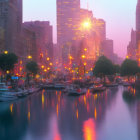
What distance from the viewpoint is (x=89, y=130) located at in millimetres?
19391

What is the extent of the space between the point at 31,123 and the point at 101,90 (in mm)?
35136

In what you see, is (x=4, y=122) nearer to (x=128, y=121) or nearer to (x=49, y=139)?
(x=49, y=139)

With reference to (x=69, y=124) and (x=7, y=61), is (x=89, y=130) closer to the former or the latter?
(x=69, y=124)

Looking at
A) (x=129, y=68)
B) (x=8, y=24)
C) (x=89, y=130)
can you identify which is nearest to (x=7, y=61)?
(x=8, y=24)

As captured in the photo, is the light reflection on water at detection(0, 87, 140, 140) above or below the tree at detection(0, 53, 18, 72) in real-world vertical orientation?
below

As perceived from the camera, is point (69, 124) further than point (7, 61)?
No

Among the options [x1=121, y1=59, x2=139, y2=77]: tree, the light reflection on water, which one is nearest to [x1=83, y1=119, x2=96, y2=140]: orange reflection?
the light reflection on water

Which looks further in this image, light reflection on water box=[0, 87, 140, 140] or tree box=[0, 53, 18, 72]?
tree box=[0, 53, 18, 72]

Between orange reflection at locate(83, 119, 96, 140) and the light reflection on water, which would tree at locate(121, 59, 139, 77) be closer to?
the light reflection on water

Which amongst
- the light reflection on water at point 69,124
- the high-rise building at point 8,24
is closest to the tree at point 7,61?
the light reflection on water at point 69,124

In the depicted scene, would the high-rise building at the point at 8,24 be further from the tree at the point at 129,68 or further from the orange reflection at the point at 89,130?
the orange reflection at the point at 89,130

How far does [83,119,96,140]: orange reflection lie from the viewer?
17.5 m

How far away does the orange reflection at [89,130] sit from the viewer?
17.5m

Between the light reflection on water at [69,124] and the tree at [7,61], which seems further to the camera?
the tree at [7,61]
